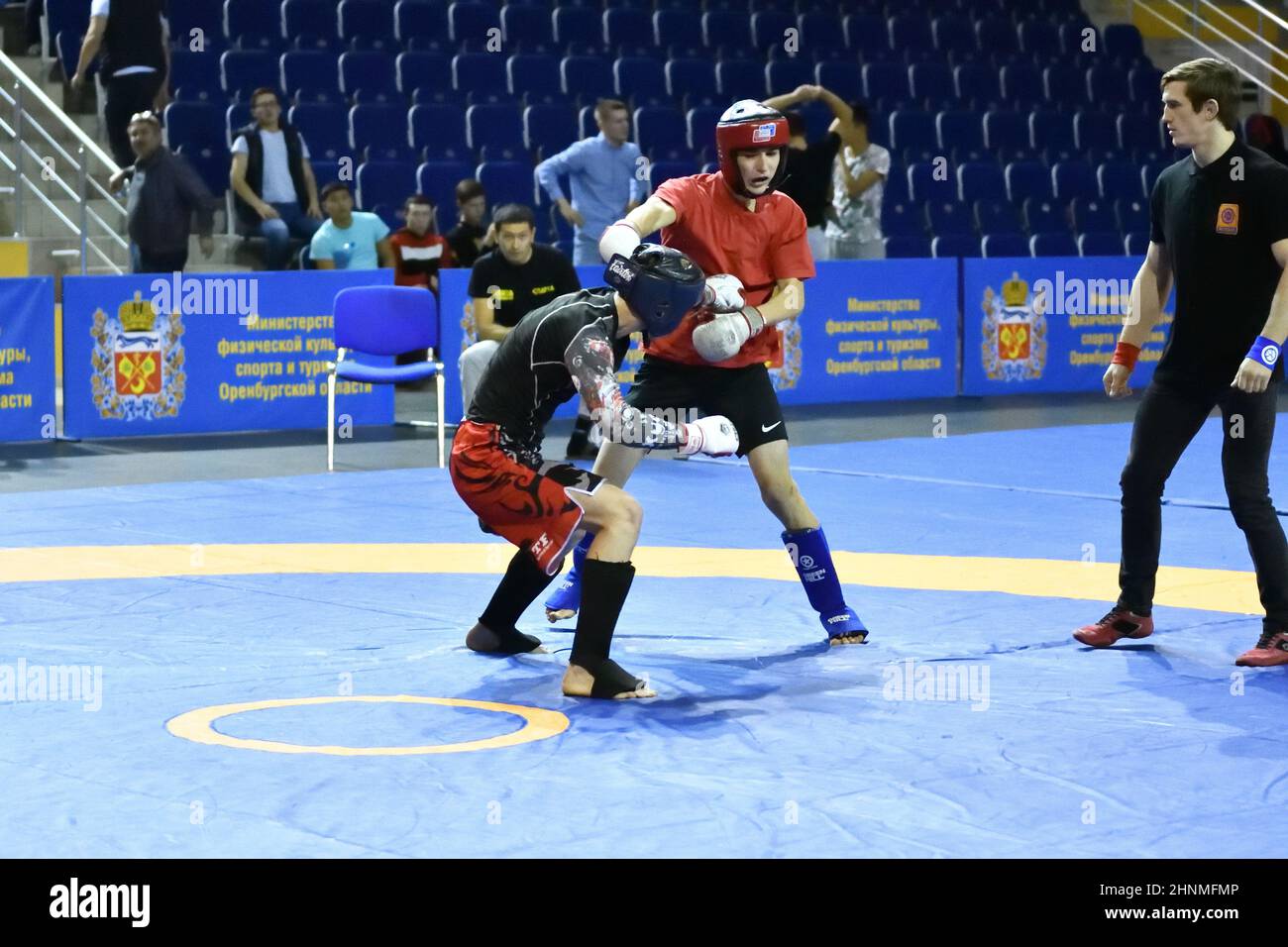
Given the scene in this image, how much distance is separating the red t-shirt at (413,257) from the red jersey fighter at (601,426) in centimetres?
805

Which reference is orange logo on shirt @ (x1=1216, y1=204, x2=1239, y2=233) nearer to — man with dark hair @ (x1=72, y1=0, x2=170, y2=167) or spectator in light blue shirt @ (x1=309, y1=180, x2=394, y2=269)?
spectator in light blue shirt @ (x1=309, y1=180, x2=394, y2=269)

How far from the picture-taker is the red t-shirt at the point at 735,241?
6445mm

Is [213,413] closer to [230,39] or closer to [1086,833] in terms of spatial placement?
[230,39]

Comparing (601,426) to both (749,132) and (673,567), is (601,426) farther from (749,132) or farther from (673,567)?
(673,567)

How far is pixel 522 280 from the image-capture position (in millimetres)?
10672

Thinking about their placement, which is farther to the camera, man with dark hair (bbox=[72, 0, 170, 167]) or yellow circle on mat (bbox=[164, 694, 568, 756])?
man with dark hair (bbox=[72, 0, 170, 167])

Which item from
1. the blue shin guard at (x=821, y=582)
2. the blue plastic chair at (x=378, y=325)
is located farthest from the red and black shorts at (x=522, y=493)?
the blue plastic chair at (x=378, y=325)

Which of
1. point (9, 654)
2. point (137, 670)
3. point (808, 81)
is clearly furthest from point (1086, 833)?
point (808, 81)

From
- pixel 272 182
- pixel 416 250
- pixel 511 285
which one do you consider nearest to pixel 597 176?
pixel 416 250

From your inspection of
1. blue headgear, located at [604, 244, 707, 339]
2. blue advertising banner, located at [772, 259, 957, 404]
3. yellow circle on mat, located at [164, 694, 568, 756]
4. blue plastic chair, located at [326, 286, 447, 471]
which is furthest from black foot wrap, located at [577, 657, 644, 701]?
blue advertising banner, located at [772, 259, 957, 404]

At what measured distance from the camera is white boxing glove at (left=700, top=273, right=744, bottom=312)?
5.82 meters

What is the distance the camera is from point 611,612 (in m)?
5.57

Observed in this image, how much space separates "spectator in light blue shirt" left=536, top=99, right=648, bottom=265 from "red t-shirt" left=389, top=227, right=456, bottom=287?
1.12 metres

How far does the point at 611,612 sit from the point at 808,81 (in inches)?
541
